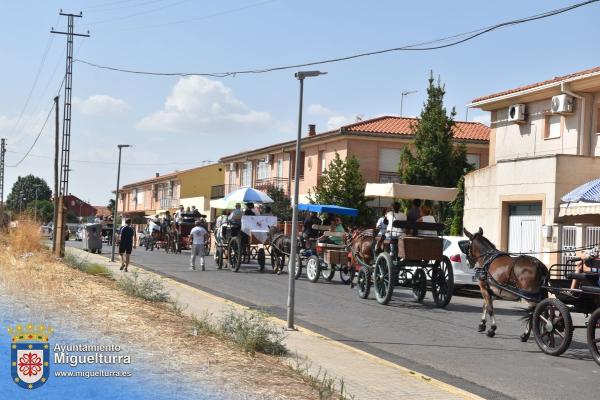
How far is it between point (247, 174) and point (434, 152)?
26441 millimetres

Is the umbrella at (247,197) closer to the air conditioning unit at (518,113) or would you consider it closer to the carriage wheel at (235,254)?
the carriage wheel at (235,254)

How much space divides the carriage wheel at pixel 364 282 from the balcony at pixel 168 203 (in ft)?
208

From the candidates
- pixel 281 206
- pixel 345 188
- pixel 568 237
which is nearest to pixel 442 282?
pixel 568 237

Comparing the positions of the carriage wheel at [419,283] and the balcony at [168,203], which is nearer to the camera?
the carriage wheel at [419,283]

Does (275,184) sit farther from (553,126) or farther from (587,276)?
(587,276)

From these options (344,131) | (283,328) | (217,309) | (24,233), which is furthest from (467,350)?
(344,131)

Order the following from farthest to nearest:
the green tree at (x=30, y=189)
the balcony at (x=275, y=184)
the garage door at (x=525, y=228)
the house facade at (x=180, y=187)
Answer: the green tree at (x=30, y=189), the house facade at (x=180, y=187), the balcony at (x=275, y=184), the garage door at (x=525, y=228)

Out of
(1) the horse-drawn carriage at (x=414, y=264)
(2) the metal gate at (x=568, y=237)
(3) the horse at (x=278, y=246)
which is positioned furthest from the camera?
(3) the horse at (x=278, y=246)

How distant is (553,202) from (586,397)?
16418 mm

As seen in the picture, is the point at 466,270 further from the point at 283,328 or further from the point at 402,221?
the point at 283,328

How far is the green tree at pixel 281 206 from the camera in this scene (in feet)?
143

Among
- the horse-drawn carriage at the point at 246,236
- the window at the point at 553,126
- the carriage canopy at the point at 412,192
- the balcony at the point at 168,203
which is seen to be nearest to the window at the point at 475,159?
the window at the point at 553,126

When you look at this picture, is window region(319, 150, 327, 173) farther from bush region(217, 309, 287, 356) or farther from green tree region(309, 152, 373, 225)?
bush region(217, 309, 287, 356)

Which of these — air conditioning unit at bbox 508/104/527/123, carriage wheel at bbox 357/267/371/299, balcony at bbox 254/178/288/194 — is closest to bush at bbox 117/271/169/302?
carriage wheel at bbox 357/267/371/299
